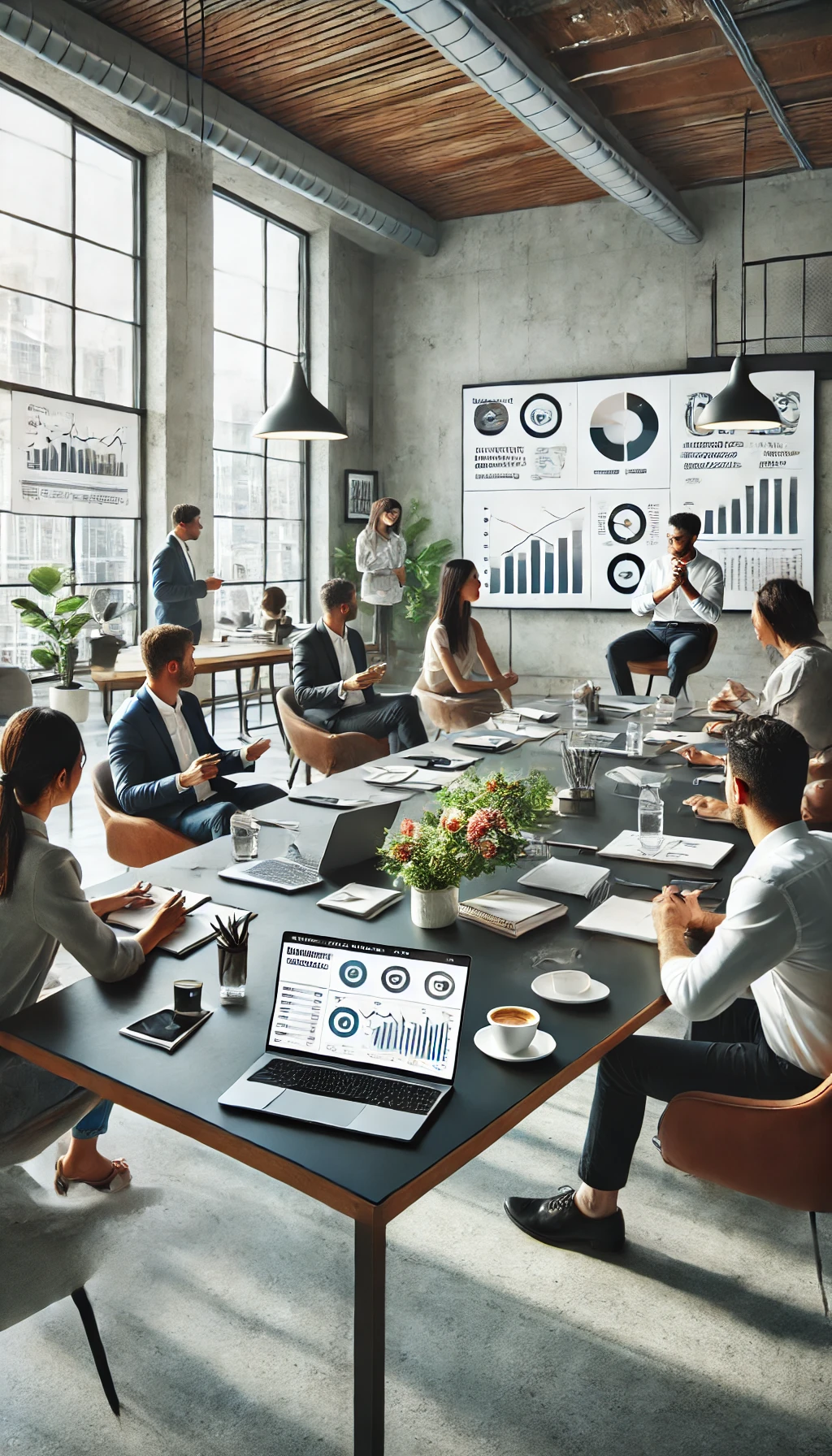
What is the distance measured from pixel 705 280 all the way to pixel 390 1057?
9.73 metres

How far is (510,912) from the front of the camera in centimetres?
244

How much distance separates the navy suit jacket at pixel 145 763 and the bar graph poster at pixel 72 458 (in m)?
4.75

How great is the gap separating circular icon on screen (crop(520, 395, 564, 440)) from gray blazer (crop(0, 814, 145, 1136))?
933 cm

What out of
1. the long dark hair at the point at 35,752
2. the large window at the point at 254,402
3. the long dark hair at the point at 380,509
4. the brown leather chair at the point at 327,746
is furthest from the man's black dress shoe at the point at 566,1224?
the large window at the point at 254,402

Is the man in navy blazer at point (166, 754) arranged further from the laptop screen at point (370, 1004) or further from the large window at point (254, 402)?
the large window at point (254, 402)

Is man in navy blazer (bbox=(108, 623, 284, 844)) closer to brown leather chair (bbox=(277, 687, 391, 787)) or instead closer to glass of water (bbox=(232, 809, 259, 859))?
glass of water (bbox=(232, 809, 259, 859))

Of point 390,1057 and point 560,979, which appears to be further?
point 560,979

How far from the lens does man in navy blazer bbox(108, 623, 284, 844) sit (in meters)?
3.55

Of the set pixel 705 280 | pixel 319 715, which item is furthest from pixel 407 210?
pixel 319 715

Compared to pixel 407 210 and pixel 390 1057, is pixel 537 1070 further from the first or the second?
pixel 407 210

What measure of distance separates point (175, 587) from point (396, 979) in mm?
6371

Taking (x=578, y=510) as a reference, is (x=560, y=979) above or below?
below

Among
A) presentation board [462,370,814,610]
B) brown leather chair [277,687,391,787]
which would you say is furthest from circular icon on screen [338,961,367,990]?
presentation board [462,370,814,610]

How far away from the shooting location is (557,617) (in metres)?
10.9
